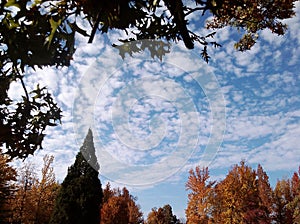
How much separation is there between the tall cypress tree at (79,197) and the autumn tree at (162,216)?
37964mm

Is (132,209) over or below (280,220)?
over

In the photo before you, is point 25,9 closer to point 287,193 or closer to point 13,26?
point 13,26

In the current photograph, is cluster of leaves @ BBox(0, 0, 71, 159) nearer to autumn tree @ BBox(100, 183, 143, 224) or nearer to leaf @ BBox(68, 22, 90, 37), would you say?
leaf @ BBox(68, 22, 90, 37)

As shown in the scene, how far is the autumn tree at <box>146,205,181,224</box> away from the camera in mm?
63756

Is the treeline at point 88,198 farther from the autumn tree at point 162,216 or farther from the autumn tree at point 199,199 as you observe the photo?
the autumn tree at point 162,216

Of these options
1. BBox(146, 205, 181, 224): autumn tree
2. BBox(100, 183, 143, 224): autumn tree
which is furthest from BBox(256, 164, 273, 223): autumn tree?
BBox(146, 205, 181, 224): autumn tree

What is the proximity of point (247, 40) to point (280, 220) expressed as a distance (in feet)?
113

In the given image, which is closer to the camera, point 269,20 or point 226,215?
point 269,20

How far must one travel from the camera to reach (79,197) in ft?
91.7

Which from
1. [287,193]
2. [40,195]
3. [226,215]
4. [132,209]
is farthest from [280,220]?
[40,195]

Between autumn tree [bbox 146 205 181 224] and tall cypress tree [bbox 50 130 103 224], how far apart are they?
125 feet

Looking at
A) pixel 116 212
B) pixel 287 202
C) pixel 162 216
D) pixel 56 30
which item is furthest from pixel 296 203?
pixel 56 30

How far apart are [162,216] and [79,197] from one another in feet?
141

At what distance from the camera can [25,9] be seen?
3.30 meters
